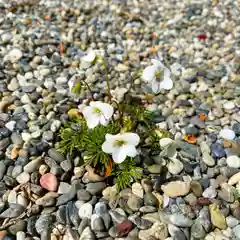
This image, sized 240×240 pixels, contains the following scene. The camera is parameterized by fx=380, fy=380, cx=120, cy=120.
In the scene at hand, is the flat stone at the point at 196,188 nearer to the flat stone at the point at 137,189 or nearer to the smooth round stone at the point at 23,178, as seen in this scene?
the flat stone at the point at 137,189

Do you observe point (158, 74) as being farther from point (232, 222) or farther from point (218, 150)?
point (232, 222)

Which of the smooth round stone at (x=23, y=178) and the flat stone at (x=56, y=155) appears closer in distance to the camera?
the smooth round stone at (x=23, y=178)

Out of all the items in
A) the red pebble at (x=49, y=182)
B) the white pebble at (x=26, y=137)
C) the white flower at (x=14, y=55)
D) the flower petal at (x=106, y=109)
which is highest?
the flower petal at (x=106, y=109)

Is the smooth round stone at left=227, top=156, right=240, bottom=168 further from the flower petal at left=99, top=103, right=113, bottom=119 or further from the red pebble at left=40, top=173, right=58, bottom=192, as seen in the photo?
the red pebble at left=40, top=173, right=58, bottom=192

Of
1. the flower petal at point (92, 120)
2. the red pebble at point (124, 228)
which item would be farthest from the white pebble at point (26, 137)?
the red pebble at point (124, 228)

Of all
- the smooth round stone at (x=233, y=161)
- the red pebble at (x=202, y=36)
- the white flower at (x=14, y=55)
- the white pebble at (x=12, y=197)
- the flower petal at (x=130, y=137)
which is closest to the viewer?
the flower petal at (x=130, y=137)

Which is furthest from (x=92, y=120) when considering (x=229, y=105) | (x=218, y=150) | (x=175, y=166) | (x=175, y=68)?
(x=175, y=68)
